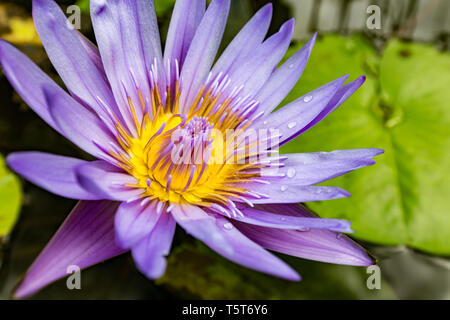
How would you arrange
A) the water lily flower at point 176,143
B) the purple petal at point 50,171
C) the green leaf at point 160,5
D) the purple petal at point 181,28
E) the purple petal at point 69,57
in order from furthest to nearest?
the green leaf at point 160,5, the purple petal at point 181,28, the purple petal at point 69,57, the water lily flower at point 176,143, the purple petal at point 50,171

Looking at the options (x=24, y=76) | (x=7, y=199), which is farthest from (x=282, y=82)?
(x=7, y=199)

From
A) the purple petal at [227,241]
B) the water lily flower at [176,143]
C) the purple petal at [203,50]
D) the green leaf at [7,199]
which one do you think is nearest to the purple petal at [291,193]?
the water lily flower at [176,143]

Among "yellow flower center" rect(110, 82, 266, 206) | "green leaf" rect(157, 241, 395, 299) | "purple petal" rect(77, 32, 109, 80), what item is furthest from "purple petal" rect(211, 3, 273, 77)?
"green leaf" rect(157, 241, 395, 299)

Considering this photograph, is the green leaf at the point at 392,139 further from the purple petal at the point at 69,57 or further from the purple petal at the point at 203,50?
the purple petal at the point at 69,57

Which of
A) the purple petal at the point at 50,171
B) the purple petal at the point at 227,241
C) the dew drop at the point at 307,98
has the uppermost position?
the dew drop at the point at 307,98

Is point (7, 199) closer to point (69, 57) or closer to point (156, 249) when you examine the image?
point (69, 57)
